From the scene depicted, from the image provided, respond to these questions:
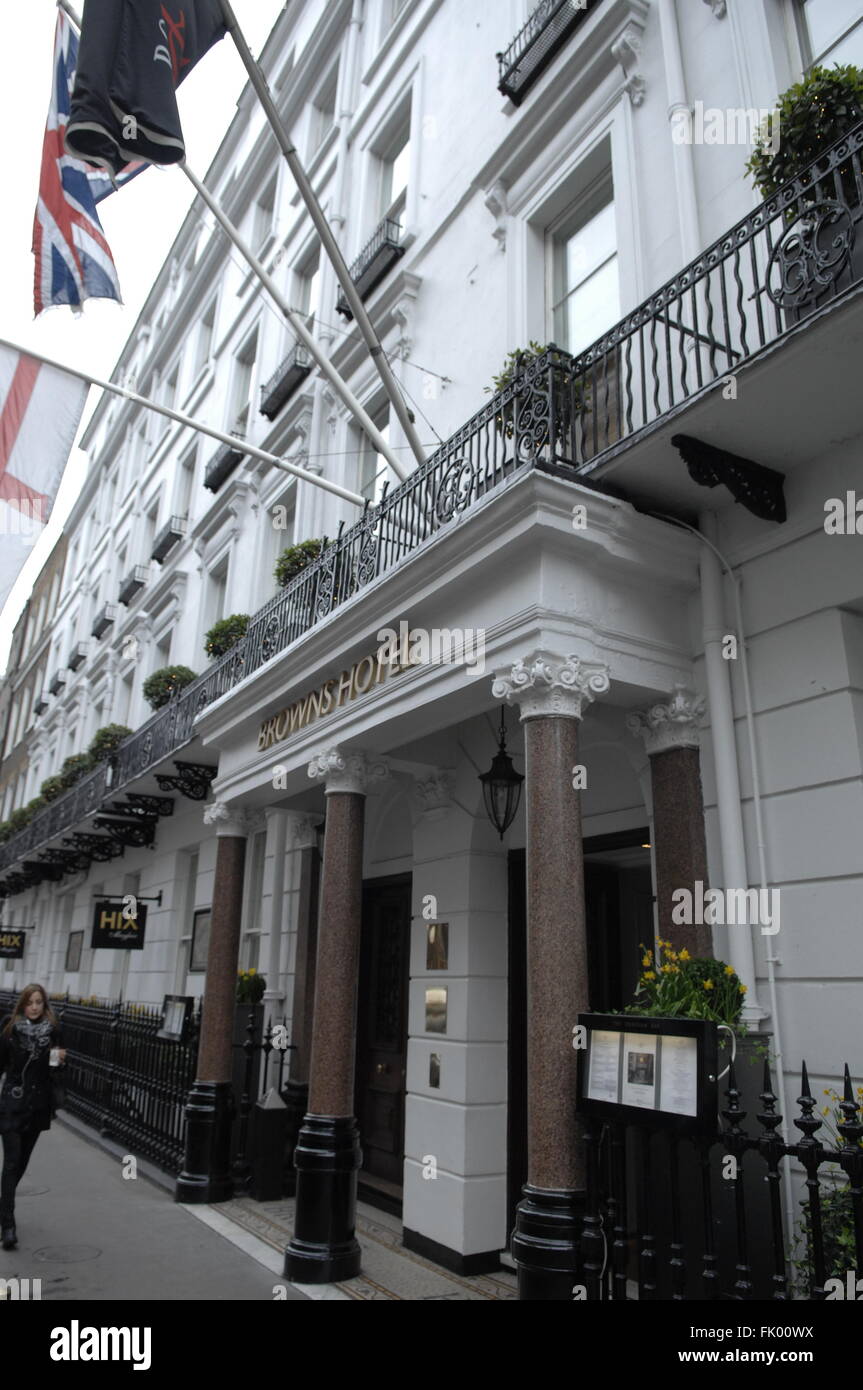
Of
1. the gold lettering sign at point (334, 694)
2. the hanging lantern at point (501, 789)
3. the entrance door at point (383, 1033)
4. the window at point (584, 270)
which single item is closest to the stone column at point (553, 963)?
the gold lettering sign at point (334, 694)

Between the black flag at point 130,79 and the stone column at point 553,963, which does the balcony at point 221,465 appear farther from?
the stone column at point 553,963

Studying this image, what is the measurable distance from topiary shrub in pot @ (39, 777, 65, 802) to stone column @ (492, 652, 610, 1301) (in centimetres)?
1928

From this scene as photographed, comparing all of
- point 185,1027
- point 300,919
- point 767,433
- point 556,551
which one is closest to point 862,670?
point 767,433

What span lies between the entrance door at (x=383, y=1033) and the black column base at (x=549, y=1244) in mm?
4798

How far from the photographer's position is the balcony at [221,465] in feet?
53.4

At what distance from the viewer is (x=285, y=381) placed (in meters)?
14.4

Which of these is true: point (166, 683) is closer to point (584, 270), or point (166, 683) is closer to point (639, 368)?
point (584, 270)

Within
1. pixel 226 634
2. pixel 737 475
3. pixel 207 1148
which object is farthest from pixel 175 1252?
pixel 226 634

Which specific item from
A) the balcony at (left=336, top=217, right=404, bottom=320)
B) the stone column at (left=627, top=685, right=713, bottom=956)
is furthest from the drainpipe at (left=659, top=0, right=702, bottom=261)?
the balcony at (left=336, top=217, right=404, bottom=320)

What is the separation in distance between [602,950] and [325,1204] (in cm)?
296

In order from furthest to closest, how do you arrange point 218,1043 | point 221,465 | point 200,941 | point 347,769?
point 221,465, point 200,941, point 218,1043, point 347,769

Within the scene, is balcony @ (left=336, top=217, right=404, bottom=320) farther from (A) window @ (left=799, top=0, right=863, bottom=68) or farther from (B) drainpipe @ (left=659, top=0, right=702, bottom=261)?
(A) window @ (left=799, top=0, right=863, bottom=68)

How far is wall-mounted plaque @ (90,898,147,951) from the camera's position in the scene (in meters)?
14.6

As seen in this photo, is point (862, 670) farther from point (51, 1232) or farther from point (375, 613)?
point (51, 1232)
